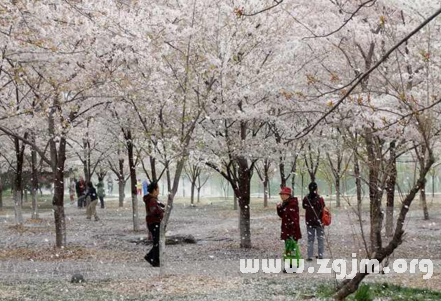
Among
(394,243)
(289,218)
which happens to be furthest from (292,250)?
(394,243)

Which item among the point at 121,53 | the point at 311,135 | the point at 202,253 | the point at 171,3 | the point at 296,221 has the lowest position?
the point at 202,253

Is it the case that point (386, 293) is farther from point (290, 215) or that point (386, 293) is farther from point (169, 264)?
point (169, 264)

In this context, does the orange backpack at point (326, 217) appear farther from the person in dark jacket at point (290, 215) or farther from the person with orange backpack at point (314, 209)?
the person in dark jacket at point (290, 215)

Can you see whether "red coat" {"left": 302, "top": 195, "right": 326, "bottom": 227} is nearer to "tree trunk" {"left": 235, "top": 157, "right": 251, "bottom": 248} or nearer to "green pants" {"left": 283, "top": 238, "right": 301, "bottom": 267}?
"green pants" {"left": 283, "top": 238, "right": 301, "bottom": 267}

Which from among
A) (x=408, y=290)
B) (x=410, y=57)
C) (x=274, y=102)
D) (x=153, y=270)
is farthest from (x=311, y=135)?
(x=408, y=290)

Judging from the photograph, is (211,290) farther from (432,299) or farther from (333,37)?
(333,37)

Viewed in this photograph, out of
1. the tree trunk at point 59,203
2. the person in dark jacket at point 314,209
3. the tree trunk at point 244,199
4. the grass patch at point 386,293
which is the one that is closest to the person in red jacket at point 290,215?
the person in dark jacket at point 314,209

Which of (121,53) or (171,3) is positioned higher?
(171,3)

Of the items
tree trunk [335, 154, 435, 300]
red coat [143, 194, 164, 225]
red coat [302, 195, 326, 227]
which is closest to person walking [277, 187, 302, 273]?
red coat [302, 195, 326, 227]

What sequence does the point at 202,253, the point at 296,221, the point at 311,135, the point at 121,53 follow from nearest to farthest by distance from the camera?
the point at 296,221, the point at 121,53, the point at 202,253, the point at 311,135

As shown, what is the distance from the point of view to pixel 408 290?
8.79 meters

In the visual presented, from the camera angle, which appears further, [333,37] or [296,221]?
[333,37]

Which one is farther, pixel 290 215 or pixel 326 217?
pixel 326 217

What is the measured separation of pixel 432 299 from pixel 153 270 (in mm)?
5902
